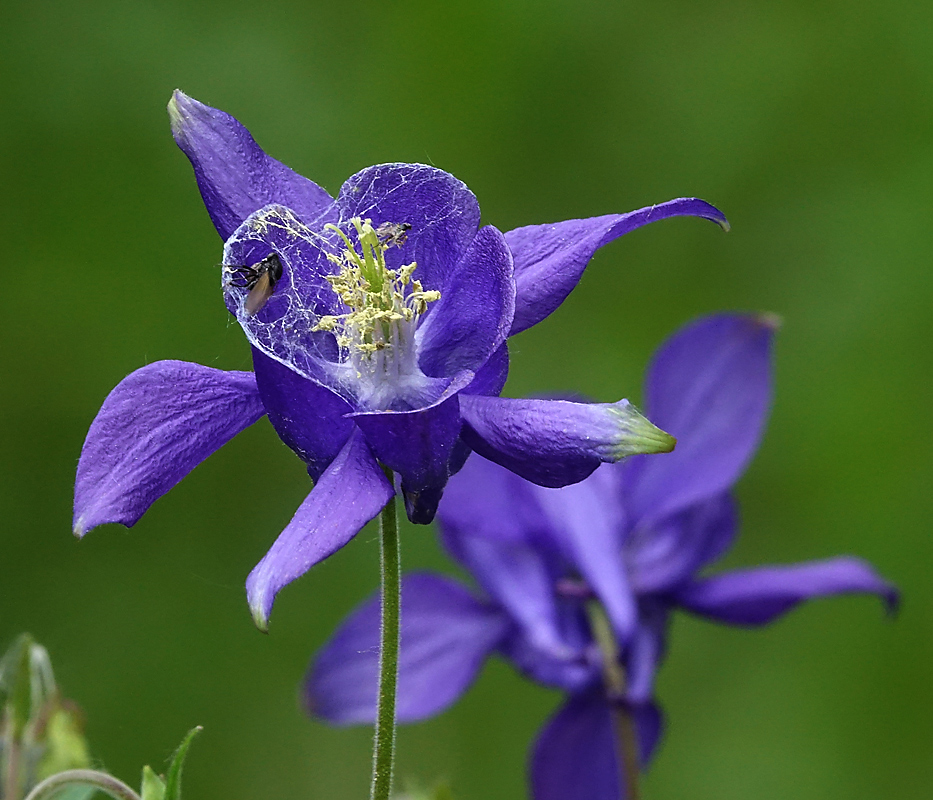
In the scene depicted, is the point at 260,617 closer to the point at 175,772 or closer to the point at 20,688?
the point at 175,772

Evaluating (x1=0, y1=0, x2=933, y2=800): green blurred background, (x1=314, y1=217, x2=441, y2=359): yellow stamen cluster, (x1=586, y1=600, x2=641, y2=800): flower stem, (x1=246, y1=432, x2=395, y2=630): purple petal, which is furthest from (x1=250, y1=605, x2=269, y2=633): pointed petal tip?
(x1=0, y1=0, x2=933, y2=800): green blurred background

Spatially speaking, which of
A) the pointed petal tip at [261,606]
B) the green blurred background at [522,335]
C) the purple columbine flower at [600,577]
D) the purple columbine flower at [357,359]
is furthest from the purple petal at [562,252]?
the green blurred background at [522,335]

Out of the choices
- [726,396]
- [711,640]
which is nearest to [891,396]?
[711,640]

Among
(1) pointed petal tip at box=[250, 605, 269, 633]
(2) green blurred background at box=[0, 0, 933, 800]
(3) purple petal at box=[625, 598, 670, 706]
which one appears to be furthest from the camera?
(2) green blurred background at box=[0, 0, 933, 800]

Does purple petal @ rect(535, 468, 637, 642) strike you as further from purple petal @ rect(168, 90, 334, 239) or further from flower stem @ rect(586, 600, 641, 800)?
purple petal @ rect(168, 90, 334, 239)

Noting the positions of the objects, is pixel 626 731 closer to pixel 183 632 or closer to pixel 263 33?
pixel 183 632

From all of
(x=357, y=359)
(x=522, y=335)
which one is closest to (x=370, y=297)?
(x=357, y=359)
